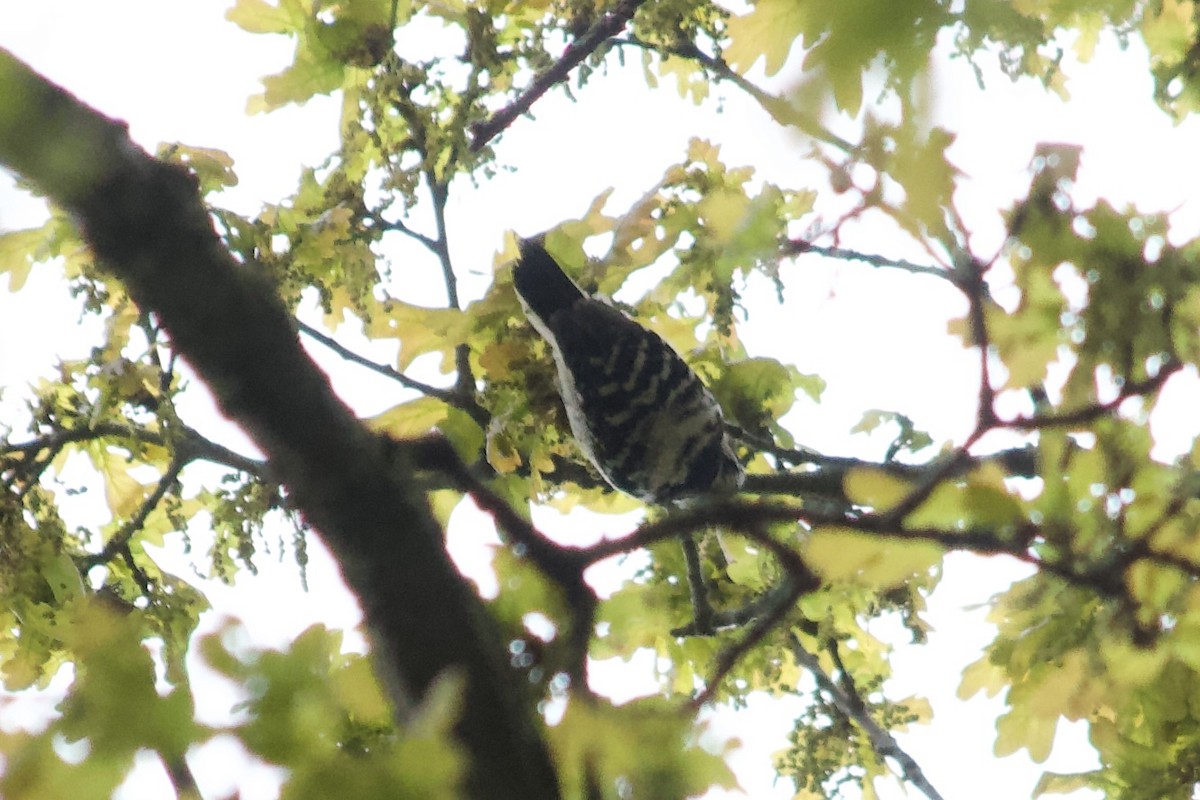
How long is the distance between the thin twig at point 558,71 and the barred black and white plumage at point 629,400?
227 mm

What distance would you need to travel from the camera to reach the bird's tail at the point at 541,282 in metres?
1.70

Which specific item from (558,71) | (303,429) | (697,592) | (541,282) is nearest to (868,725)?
(697,592)

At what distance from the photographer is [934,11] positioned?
1.86 feet

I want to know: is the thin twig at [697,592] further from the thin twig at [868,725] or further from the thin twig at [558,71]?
the thin twig at [558,71]

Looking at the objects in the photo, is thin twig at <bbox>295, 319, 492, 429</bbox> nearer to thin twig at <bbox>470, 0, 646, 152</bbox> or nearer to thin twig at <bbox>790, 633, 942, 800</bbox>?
thin twig at <bbox>470, 0, 646, 152</bbox>

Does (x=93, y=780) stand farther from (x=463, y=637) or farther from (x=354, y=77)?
(x=354, y=77)

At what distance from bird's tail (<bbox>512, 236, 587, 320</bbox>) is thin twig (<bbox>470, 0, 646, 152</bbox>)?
22 centimetres

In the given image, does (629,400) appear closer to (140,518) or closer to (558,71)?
(558,71)

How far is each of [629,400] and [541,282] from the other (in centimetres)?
44

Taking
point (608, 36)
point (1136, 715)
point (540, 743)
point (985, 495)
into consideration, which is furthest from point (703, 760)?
point (608, 36)

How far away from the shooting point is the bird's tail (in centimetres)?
170

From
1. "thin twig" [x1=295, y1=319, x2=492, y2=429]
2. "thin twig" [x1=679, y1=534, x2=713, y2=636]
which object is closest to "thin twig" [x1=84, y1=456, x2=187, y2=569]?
"thin twig" [x1=295, y1=319, x2=492, y2=429]

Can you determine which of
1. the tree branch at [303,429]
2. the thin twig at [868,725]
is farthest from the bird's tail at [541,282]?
the tree branch at [303,429]

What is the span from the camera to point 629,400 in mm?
2115
